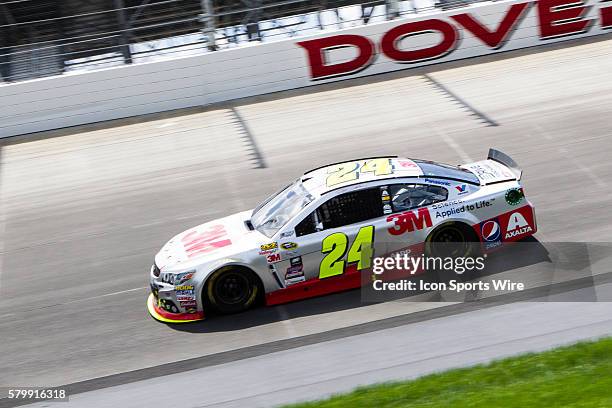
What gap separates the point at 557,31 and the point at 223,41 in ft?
26.2

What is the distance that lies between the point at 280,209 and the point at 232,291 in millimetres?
1203

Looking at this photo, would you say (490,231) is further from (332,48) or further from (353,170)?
(332,48)

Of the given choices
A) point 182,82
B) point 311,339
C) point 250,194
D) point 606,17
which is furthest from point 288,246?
point 606,17

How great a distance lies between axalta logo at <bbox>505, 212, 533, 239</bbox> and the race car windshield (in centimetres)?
253

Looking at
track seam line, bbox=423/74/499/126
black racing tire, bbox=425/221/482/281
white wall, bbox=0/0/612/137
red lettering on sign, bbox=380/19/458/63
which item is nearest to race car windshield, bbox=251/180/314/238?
black racing tire, bbox=425/221/482/281

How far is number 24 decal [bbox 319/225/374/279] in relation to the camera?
33.2ft

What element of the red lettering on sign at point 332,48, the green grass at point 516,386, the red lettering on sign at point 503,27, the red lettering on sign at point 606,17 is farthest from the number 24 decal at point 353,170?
the red lettering on sign at point 606,17

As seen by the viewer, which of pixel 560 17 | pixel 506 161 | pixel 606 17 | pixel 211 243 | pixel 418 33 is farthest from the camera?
pixel 606 17

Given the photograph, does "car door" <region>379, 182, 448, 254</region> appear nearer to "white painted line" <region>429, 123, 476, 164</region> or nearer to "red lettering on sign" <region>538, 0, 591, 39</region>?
"white painted line" <region>429, 123, 476, 164</region>

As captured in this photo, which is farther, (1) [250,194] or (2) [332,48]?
(2) [332,48]

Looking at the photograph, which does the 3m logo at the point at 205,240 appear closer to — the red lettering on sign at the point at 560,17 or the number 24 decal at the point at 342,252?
the number 24 decal at the point at 342,252

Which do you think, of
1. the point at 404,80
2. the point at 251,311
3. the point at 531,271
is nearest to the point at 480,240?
the point at 531,271

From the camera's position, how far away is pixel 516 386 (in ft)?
24.6

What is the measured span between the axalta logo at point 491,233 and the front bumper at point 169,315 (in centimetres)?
356
